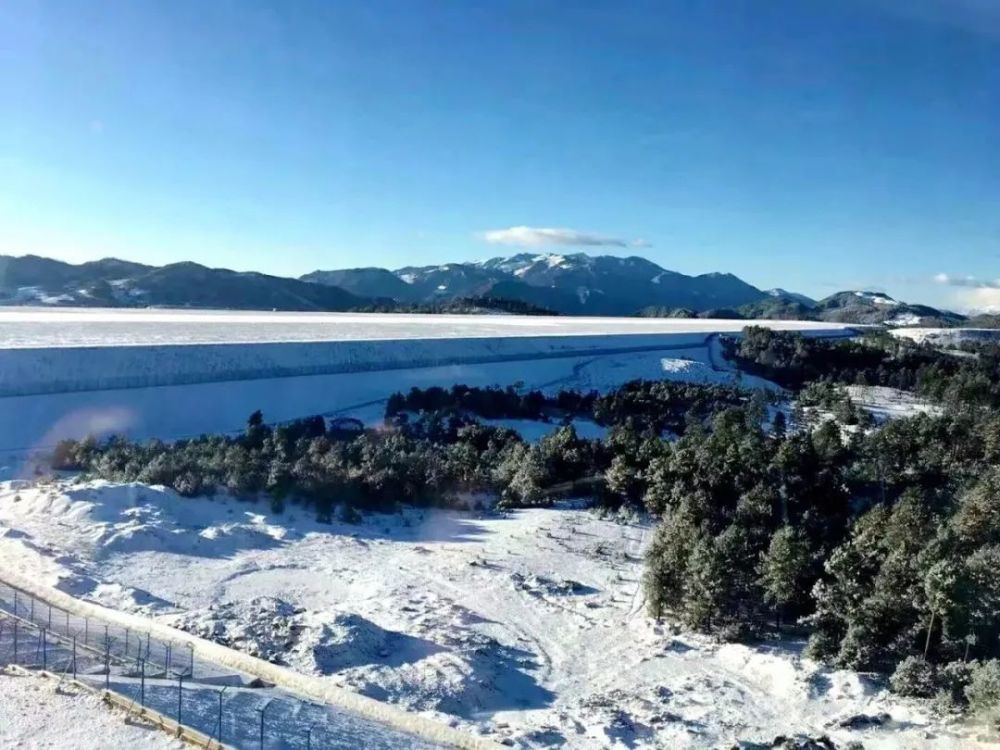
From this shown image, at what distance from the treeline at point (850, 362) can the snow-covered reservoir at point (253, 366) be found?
118 inches

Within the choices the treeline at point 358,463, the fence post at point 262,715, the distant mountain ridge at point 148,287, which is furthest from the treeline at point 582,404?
the distant mountain ridge at point 148,287

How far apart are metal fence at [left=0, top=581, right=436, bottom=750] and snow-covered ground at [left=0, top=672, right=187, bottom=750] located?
0.25 m

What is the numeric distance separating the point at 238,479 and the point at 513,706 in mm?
13037

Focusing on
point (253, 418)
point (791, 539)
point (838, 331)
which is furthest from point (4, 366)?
point (838, 331)

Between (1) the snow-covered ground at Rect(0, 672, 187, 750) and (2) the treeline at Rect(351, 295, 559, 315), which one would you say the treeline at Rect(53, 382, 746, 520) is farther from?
(2) the treeline at Rect(351, 295, 559, 315)

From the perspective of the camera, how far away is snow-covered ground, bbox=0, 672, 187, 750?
396 inches

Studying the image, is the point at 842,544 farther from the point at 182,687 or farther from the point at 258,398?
the point at 258,398

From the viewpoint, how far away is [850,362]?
56219mm

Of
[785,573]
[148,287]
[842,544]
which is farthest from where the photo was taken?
[148,287]

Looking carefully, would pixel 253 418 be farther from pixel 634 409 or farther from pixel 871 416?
pixel 871 416

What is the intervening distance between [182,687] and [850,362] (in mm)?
52306

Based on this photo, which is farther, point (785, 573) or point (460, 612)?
point (460, 612)

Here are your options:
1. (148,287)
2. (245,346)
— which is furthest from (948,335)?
(148,287)

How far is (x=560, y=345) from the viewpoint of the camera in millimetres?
54469
